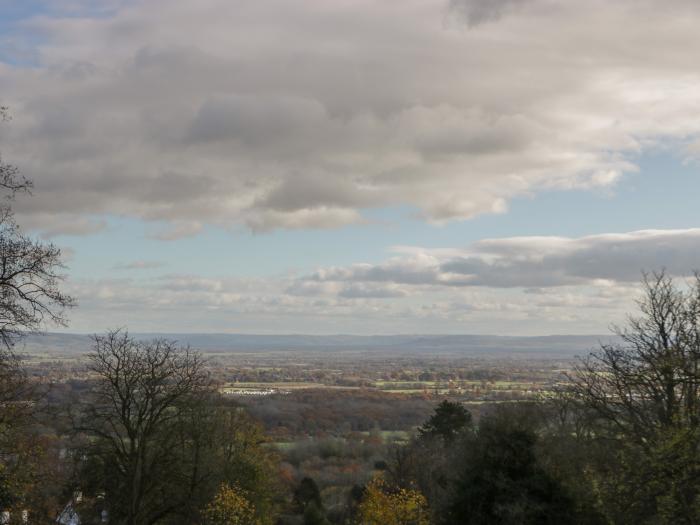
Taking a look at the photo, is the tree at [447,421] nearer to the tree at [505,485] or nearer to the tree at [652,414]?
the tree at [652,414]

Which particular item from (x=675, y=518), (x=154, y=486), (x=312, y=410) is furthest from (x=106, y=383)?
(x=312, y=410)

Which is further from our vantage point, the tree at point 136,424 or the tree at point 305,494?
the tree at point 305,494

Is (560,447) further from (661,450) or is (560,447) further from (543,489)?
(661,450)

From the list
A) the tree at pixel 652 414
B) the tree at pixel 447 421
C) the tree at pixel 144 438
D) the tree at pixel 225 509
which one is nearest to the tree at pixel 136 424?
the tree at pixel 144 438

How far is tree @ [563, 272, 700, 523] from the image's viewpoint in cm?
1986

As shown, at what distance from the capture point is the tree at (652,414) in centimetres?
1986

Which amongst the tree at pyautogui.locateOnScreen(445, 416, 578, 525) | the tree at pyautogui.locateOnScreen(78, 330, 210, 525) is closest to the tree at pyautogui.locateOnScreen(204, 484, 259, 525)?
the tree at pyautogui.locateOnScreen(78, 330, 210, 525)

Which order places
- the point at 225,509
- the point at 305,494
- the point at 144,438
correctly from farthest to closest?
the point at 305,494, the point at 225,509, the point at 144,438

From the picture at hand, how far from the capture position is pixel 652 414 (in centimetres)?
3189

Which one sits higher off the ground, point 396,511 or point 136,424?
point 136,424

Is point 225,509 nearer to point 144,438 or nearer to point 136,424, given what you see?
point 136,424

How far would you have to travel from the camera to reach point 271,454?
60.7m

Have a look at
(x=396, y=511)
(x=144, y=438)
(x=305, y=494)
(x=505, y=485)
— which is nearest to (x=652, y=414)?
(x=505, y=485)

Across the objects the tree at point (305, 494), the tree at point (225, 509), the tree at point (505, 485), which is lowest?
the tree at point (305, 494)
